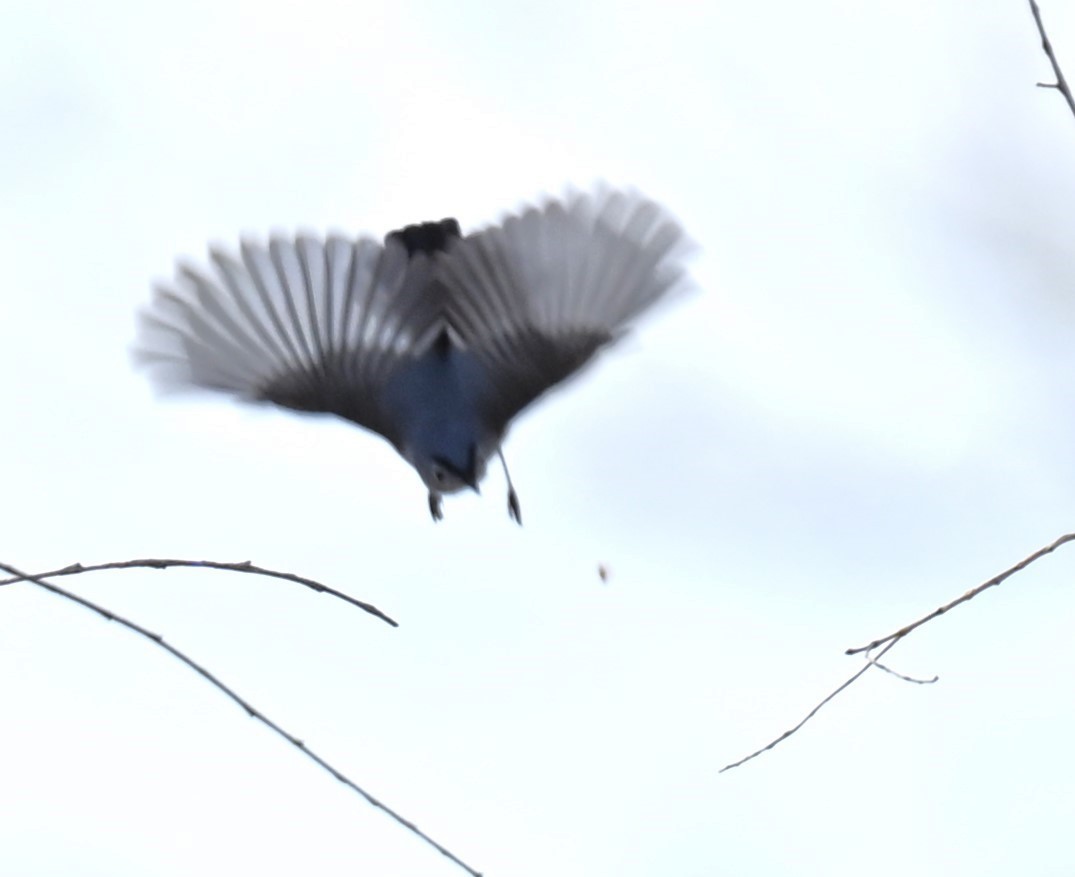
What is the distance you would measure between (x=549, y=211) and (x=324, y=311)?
0.26 metres

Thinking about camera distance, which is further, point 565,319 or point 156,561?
point 565,319

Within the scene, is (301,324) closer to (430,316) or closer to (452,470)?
(430,316)

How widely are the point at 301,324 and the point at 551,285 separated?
0.27 meters

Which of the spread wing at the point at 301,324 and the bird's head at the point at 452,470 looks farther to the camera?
the spread wing at the point at 301,324

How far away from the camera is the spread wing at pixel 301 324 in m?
1.55

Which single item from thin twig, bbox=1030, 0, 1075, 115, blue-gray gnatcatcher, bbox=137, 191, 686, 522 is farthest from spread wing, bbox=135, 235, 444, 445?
thin twig, bbox=1030, 0, 1075, 115

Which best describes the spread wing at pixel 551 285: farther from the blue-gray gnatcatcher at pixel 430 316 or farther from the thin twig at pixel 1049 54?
the thin twig at pixel 1049 54

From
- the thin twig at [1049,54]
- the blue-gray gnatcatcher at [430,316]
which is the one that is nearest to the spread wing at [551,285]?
the blue-gray gnatcatcher at [430,316]

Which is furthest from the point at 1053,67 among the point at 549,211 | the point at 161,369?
the point at 161,369

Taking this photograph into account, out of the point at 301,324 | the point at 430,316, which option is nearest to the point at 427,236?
the point at 430,316

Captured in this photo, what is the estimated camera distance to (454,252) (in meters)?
1.50

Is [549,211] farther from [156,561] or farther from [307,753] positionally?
[307,753]

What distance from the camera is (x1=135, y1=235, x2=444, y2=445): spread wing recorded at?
1546 millimetres

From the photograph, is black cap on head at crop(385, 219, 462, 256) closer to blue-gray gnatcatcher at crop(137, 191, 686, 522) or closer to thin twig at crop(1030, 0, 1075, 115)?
blue-gray gnatcatcher at crop(137, 191, 686, 522)
